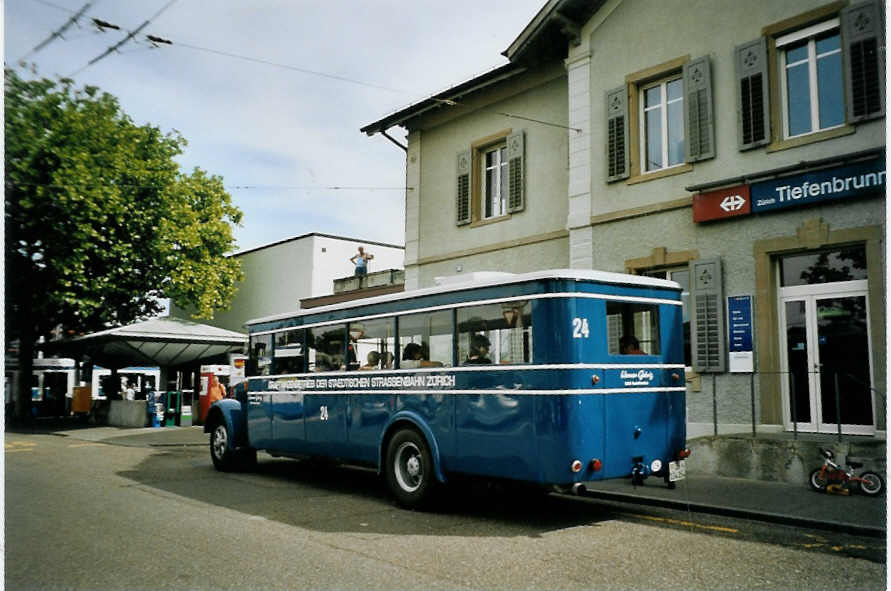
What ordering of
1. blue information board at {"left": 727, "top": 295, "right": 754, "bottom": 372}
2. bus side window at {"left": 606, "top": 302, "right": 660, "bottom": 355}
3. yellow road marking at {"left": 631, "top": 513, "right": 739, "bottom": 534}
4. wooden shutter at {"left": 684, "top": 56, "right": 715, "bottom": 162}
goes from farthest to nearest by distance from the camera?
1. wooden shutter at {"left": 684, "top": 56, "right": 715, "bottom": 162}
2. blue information board at {"left": 727, "top": 295, "right": 754, "bottom": 372}
3. bus side window at {"left": 606, "top": 302, "right": 660, "bottom": 355}
4. yellow road marking at {"left": 631, "top": 513, "right": 739, "bottom": 534}

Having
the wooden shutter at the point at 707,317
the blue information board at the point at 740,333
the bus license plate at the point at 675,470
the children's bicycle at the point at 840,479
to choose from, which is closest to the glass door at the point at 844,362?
the blue information board at the point at 740,333

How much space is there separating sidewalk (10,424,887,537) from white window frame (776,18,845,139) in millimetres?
5182

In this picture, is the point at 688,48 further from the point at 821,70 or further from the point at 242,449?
the point at 242,449

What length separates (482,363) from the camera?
26.8ft

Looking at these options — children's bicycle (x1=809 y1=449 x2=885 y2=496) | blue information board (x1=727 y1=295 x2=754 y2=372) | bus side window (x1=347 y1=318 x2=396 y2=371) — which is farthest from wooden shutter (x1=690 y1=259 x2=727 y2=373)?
bus side window (x1=347 y1=318 x2=396 y2=371)

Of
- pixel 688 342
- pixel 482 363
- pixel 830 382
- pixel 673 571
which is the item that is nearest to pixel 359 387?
pixel 482 363

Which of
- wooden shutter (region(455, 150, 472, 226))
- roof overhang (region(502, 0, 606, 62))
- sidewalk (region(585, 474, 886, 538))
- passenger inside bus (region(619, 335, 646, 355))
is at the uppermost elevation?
roof overhang (region(502, 0, 606, 62))

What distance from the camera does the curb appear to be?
7.32 meters

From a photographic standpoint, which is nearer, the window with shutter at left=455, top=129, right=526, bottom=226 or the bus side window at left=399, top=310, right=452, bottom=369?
the bus side window at left=399, top=310, right=452, bottom=369

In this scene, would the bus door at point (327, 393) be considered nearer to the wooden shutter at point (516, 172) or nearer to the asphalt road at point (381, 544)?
the asphalt road at point (381, 544)

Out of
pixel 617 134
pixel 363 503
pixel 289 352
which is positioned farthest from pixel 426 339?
pixel 617 134

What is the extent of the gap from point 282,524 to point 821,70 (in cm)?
972

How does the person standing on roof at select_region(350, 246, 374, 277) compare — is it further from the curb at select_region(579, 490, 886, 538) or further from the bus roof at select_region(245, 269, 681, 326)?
the curb at select_region(579, 490, 886, 538)

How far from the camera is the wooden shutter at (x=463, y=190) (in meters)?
17.4
